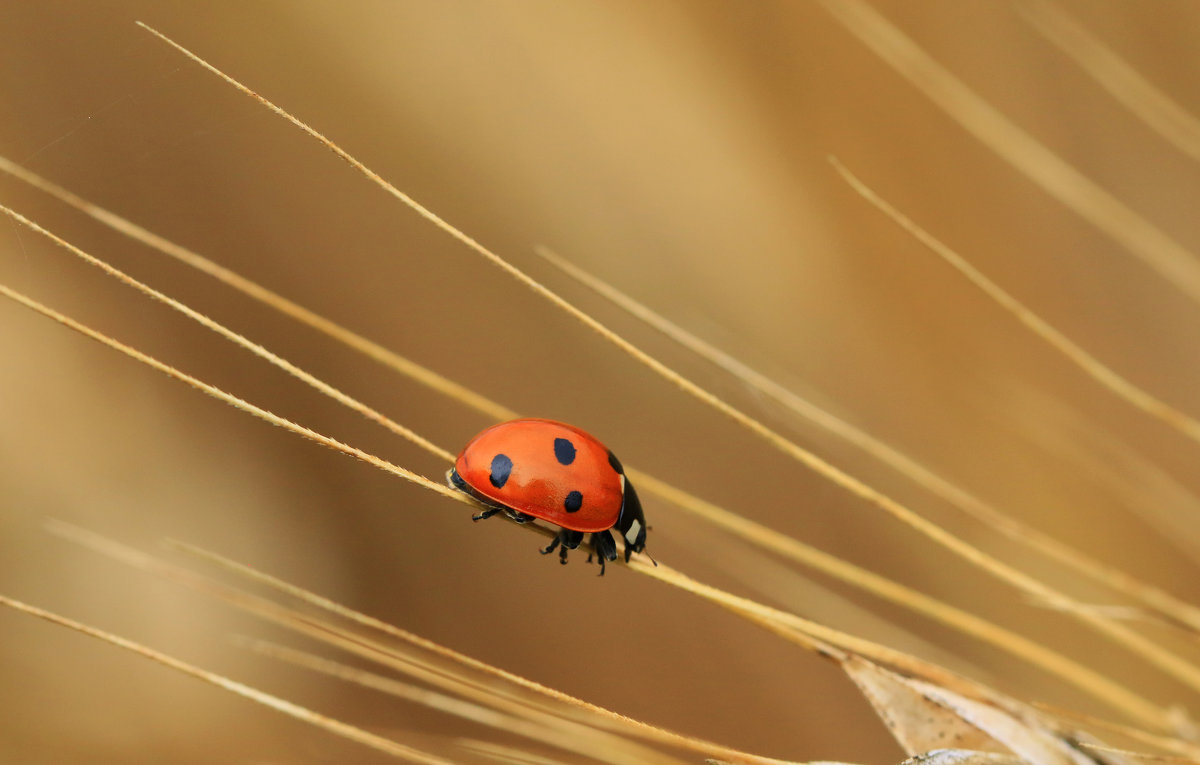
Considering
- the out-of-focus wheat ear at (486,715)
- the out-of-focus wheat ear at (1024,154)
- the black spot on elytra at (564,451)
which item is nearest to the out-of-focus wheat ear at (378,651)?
the out-of-focus wheat ear at (486,715)

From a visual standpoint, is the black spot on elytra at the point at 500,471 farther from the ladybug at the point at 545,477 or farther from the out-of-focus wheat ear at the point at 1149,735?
the out-of-focus wheat ear at the point at 1149,735

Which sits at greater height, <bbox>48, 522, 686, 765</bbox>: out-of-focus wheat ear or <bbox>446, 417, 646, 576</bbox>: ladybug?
<bbox>446, 417, 646, 576</bbox>: ladybug

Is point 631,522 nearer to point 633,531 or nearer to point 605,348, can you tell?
point 633,531

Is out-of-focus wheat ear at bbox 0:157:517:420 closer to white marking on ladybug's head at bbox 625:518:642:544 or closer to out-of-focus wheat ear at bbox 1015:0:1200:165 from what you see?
white marking on ladybug's head at bbox 625:518:642:544

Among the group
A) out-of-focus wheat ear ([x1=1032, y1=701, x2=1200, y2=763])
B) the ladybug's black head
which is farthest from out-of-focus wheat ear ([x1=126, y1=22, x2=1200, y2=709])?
the ladybug's black head

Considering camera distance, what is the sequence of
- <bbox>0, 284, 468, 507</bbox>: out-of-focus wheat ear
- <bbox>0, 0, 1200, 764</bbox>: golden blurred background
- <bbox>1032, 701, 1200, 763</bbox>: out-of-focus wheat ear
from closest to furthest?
<bbox>0, 284, 468, 507</bbox>: out-of-focus wheat ear → <bbox>1032, 701, 1200, 763</bbox>: out-of-focus wheat ear → <bbox>0, 0, 1200, 764</bbox>: golden blurred background

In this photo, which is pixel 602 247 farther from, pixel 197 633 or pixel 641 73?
pixel 197 633

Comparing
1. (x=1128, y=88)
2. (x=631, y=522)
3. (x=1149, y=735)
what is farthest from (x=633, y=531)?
(x=1128, y=88)
